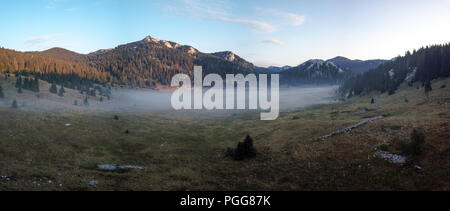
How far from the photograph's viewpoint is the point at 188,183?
719 inches

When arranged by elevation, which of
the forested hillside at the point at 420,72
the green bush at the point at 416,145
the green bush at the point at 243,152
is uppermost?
the forested hillside at the point at 420,72

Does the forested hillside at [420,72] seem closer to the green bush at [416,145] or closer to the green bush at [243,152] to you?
the green bush at [416,145]

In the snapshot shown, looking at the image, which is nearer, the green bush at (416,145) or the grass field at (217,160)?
the grass field at (217,160)

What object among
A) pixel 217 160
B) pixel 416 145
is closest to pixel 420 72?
pixel 416 145

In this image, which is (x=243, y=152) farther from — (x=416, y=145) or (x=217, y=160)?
(x=416, y=145)

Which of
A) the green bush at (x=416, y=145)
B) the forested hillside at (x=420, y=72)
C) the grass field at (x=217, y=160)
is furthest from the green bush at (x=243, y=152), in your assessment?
the forested hillside at (x=420, y=72)

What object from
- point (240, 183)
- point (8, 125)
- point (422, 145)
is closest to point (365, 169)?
point (422, 145)

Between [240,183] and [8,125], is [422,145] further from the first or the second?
[8,125]

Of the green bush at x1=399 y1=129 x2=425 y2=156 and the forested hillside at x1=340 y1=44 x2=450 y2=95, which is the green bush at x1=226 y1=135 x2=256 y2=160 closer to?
the green bush at x1=399 y1=129 x2=425 y2=156

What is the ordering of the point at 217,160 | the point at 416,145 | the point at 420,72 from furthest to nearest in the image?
the point at 420,72, the point at 217,160, the point at 416,145

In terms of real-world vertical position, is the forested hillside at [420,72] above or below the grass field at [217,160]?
above

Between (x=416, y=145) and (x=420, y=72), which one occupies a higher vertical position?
(x=420, y=72)

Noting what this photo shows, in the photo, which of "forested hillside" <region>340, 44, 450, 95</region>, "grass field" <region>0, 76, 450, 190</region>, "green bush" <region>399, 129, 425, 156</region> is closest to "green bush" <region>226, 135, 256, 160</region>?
Result: "grass field" <region>0, 76, 450, 190</region>
